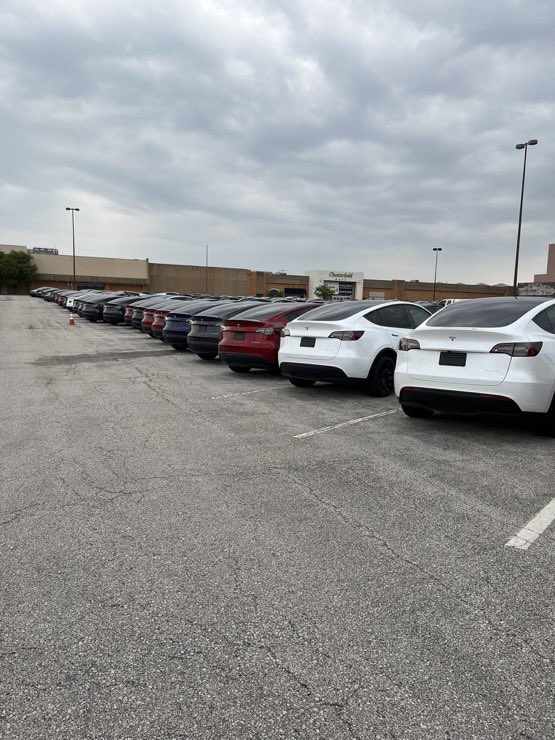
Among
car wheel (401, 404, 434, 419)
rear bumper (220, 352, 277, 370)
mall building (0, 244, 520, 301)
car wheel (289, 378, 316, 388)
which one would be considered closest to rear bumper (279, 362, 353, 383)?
car wheel (289, 378, 316, 388)

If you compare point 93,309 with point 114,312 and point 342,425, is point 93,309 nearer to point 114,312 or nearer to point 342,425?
point 114,312

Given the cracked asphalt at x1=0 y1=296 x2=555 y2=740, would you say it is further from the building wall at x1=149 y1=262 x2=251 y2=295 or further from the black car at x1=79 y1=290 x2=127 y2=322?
the building wall at x1=149 y1=262 x2=251 y2=295

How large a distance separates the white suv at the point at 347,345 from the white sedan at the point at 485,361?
1.55 m

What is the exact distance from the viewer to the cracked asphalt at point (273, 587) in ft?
6.86

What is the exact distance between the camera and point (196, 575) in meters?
3.07

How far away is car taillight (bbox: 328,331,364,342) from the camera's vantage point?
8367 mm

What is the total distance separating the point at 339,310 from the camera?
9.16 metres

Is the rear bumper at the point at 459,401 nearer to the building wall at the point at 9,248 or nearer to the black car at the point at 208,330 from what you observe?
the black car at the point at 208,330

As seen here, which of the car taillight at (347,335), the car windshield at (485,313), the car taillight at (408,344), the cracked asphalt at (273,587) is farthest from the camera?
the car taillight at (347,335)

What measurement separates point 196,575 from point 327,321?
6.08m

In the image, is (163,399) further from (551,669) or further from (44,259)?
(44,259)

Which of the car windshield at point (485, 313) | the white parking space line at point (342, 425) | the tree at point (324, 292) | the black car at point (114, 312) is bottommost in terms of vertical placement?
the white parking space line at point (342, 425)

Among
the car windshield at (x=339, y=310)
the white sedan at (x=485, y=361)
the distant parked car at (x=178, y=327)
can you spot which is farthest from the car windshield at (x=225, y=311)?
the white sedan at (x=485, y=361)

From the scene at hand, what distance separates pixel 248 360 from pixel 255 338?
46 centimetres
